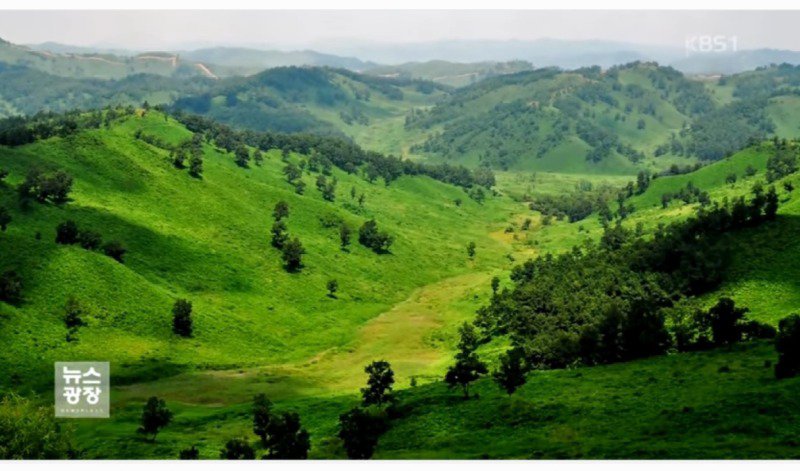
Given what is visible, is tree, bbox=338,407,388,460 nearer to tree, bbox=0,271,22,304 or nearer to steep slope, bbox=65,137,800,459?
steep slope, bbox=65,137,800,459

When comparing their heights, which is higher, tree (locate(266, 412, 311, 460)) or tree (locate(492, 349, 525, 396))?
tree (locate(492, 349, 525, 396))

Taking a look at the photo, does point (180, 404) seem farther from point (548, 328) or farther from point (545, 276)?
point (545, 276)

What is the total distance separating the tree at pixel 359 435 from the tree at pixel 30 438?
29.4 meters

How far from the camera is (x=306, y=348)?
139750 mm

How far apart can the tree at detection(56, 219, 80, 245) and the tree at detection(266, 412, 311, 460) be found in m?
90.4

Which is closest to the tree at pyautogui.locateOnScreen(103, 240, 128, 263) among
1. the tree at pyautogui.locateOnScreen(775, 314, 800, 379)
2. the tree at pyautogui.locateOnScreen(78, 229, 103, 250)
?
→ the tree at pyautogui.locateOnScreen(78, 229, 103, 250)

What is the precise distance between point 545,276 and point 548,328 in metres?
27.9

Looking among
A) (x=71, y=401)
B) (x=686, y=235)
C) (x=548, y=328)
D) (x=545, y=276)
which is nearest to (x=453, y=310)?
(x=545, y=276)

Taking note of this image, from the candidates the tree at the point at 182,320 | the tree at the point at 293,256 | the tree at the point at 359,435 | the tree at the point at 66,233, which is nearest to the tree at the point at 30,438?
the tree at the point at 359,435

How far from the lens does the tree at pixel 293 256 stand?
18000 centimetres

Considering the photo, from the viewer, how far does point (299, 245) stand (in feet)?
605

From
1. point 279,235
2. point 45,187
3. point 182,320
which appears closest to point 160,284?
point 182,320

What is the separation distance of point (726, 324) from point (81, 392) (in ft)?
272

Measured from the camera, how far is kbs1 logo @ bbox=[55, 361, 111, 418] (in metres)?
80.8
